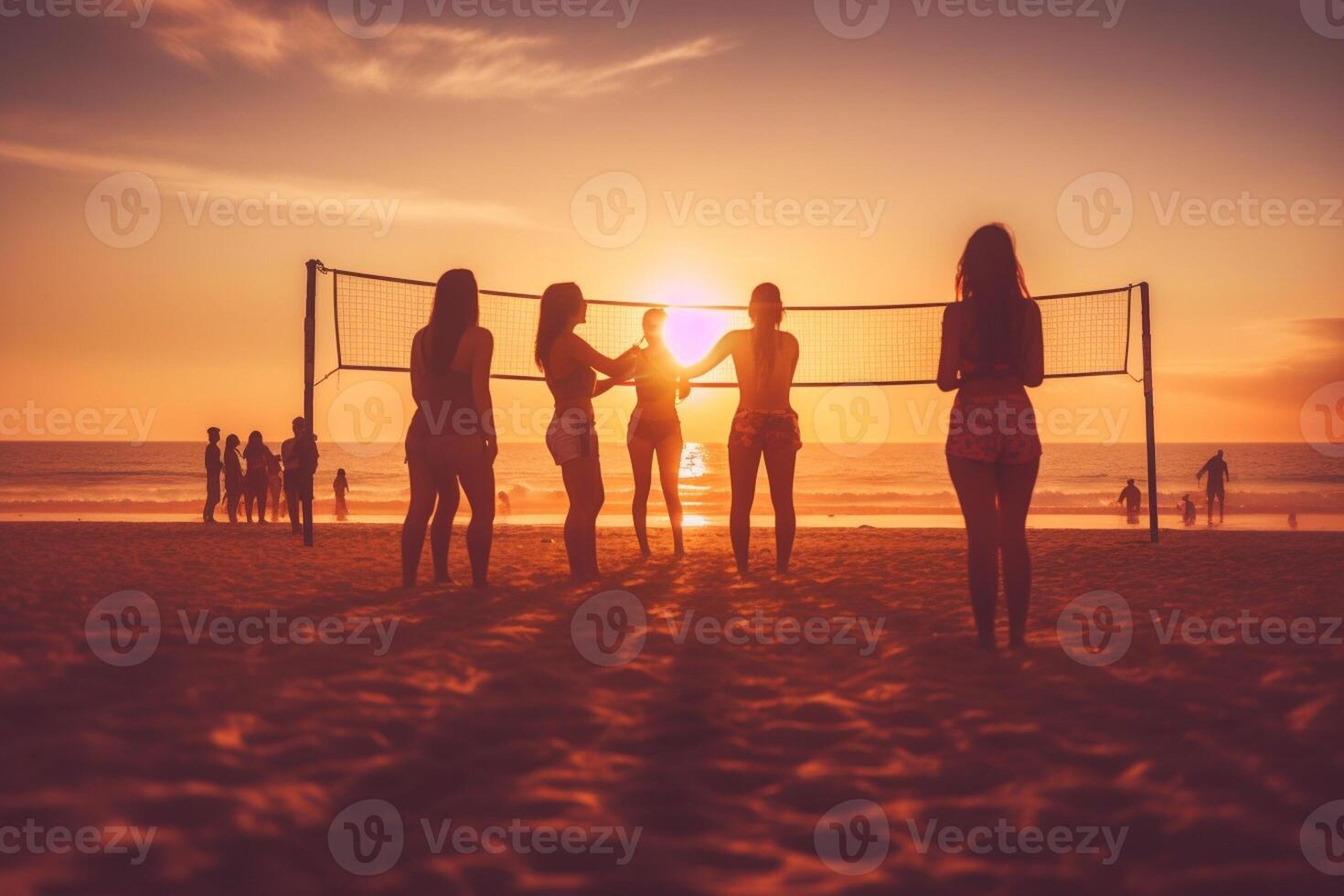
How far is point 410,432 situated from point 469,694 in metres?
2.51

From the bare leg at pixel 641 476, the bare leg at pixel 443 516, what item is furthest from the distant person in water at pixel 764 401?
the bare leg at pixel 443 516

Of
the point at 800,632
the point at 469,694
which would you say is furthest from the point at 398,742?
the point at 800,632

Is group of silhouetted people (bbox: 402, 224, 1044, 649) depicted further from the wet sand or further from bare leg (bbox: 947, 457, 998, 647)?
the wet sand

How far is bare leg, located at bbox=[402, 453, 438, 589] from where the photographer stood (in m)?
4.96

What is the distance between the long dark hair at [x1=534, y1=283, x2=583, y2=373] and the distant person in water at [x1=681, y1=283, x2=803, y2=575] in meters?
1.05

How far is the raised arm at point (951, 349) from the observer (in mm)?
3614

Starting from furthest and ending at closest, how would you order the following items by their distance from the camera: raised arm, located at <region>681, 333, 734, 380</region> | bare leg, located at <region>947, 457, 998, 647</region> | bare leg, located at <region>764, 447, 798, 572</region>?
raised arm, located at <region>681, 333, 734, 380</region>, bare leg, located at <region>764, 447, 798, 572</region>, bare leg, located at <region>947, 457, 998, 647</region>

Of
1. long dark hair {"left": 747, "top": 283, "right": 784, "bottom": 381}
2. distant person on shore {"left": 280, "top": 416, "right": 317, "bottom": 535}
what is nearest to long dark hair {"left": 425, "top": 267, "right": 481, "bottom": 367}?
long dark hair {"left": 747, "top": 283, "right": 784, "bottom": 381}

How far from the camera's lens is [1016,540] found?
141 inches

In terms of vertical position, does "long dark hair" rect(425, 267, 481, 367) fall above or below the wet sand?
above

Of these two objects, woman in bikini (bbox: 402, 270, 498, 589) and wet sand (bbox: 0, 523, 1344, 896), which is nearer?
wet sand (bbox: 0, 523, 1344, 896)

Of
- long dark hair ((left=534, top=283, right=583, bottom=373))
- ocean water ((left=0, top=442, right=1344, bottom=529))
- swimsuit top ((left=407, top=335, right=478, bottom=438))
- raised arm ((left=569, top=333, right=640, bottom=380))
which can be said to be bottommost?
ocean water ((left=0, top=442, right=1344, bottom=529))

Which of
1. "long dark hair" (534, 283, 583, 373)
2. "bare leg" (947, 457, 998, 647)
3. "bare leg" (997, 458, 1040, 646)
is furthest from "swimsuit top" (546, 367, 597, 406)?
"bare leg" (997, 458, 1040, 646)

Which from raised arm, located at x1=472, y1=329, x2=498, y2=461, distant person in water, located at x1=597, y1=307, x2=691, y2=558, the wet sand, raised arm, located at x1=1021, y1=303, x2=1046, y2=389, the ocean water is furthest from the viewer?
the ocean water
